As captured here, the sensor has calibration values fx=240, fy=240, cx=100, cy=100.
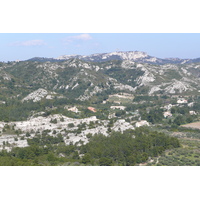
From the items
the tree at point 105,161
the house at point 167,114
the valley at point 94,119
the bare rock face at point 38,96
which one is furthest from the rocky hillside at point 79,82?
the tree at point 105,161

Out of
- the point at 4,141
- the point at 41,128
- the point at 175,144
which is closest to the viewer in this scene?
the point at 175,144

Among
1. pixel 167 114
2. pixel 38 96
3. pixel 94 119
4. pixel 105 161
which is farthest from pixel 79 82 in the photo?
pixel 105 161

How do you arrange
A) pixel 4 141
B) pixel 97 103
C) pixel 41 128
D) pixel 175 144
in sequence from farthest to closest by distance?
pixel 97 103 < pixel 41 128 < pixel 4 141 < pixel 175 144

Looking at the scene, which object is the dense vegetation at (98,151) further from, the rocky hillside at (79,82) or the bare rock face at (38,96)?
the rocky hillside at (79,82)

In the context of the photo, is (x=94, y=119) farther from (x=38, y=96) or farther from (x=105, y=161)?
(x=38, y=96)

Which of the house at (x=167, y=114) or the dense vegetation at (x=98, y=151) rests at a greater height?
the dense vegetation at (x=98, y=151)

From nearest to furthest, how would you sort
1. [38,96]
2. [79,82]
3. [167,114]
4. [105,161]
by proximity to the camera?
1. [105,161]
2. [167,114]
3. [38,96]
4. [79,82]

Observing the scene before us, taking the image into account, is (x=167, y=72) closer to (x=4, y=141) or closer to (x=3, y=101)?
(x=3, y=101)

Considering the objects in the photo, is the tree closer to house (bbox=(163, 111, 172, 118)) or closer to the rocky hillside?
house (bbox=(163, 111, 172, 118))

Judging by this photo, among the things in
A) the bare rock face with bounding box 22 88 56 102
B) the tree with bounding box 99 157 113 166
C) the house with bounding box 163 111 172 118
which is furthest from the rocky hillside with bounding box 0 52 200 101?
the tree with bounding box 99 157 113 166

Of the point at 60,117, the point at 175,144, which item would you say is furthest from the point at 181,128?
the point at 60,117

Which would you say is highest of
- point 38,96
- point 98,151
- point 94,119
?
point 98,151
